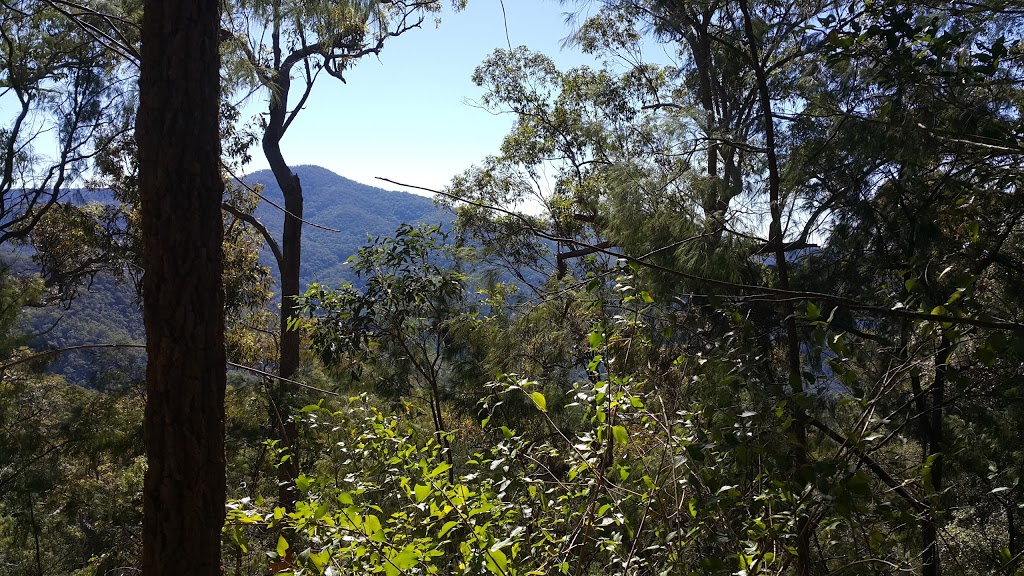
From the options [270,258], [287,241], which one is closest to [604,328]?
[287,241]

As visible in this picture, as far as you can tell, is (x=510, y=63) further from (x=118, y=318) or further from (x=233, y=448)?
(x=118, y=318)

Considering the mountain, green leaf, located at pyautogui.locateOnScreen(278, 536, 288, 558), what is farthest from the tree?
the mountain

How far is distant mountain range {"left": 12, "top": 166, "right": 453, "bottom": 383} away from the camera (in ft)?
24.2

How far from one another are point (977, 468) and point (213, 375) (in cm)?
339

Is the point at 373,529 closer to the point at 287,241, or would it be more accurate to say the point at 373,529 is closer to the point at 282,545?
the point at 282,545

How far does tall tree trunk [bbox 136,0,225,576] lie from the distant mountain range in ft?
1.17

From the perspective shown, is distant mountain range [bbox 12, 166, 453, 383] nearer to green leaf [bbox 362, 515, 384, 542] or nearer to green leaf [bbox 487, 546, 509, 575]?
green leaf [bbox 362, 515, 384, 542]

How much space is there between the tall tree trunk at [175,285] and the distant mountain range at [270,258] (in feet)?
1.17

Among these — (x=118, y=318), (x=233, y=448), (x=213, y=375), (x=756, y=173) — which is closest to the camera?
A: (x=213, y=375)

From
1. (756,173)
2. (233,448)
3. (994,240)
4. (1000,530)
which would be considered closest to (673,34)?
(756,173)

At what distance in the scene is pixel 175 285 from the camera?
1.52 metres

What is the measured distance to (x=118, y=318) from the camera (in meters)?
16.1

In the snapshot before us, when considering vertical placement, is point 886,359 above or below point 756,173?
below

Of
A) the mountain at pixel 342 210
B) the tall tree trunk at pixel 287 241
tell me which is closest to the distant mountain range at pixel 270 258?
the mountain at pixel 342 210
